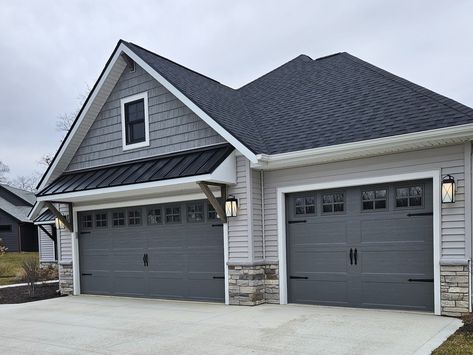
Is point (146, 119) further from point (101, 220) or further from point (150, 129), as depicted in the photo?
point (101, 220)

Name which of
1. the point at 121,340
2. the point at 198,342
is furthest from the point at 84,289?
the point at 198,342

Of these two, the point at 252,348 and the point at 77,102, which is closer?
the point at 252,348

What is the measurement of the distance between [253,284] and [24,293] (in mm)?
7492

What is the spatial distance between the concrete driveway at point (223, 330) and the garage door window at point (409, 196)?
1823 millimetres

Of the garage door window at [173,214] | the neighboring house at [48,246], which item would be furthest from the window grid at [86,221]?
the neighboring house at [48,246]

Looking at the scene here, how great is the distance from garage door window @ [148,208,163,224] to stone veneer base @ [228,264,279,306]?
2250mm

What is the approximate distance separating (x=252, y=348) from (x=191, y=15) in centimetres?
1078

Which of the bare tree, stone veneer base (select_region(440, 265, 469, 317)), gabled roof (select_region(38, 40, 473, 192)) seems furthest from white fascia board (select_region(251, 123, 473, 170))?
the bare tree

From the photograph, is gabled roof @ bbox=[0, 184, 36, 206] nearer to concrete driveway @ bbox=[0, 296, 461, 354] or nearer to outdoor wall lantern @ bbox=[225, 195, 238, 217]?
→ concrete driveway @ bbox=[0, 296, 461, 354]

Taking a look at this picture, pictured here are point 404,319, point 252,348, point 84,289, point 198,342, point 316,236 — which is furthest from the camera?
point 84,289

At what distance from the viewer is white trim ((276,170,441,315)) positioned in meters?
6.89

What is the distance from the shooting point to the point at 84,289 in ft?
37.4

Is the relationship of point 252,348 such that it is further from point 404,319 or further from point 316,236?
point 316,236

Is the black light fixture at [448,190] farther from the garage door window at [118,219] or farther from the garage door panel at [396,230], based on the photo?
the garage door window at [118,219]
